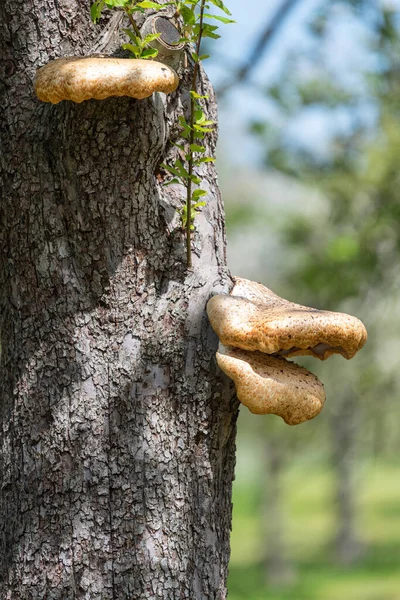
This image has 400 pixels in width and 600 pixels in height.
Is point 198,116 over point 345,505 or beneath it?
beneath

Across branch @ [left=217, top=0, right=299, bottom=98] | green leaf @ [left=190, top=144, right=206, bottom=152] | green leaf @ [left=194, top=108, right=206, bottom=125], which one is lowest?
green leaf @ [left=190, top=144, right=206, bottom=152]

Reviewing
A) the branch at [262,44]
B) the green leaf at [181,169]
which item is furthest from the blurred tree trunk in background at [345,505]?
the green leaf at [181,169]

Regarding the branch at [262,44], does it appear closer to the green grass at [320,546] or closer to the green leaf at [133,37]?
the green leaf at [133,37]

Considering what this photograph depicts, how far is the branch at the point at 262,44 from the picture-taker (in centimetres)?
544

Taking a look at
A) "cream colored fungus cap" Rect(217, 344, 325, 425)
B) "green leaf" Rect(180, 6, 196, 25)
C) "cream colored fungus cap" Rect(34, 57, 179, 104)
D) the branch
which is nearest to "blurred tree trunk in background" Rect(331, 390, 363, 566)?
the branch

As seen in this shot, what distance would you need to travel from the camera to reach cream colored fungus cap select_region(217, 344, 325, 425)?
2016mm

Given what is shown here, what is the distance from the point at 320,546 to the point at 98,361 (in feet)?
73.6

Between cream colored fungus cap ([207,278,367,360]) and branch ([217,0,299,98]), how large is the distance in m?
4.00

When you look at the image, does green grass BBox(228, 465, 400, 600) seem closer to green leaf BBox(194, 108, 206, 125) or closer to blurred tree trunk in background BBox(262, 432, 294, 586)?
blurred tree trunk in background BBox(262, 432, 294, 586)

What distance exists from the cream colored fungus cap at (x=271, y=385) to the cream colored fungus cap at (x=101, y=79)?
2.68 ft

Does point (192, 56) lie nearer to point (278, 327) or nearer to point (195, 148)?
point (195, 148)

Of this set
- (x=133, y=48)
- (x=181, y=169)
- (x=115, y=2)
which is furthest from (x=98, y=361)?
(x=115, y=2)

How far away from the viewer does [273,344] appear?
2025 mm

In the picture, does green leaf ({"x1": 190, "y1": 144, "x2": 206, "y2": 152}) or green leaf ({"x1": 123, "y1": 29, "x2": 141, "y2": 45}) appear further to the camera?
green leaf ({"x1": 190, "y1": 144, "x2": 206, "y2": 152})
